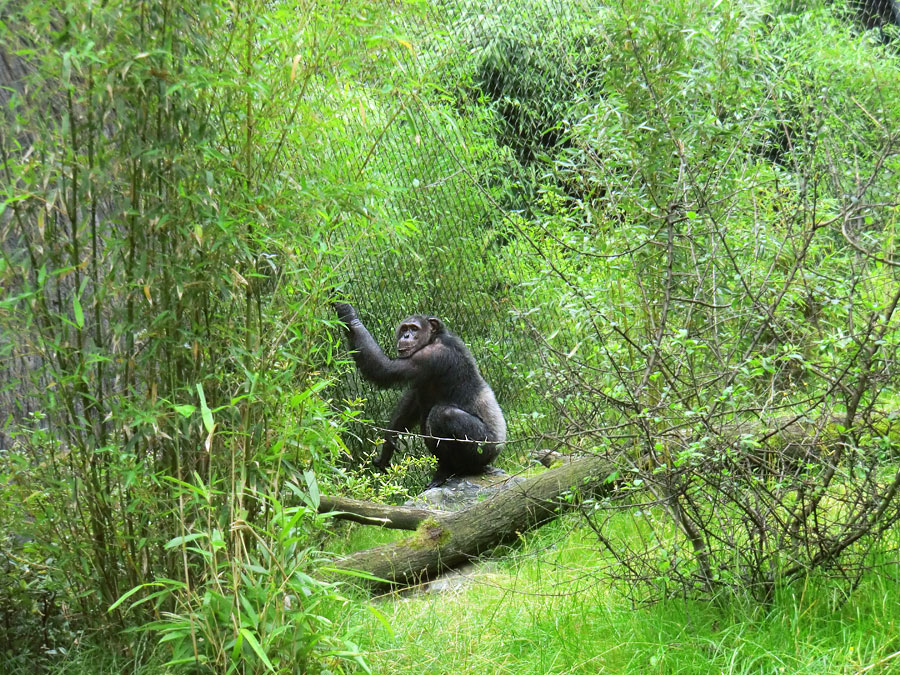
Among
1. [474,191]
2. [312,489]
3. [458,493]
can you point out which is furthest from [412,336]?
[312,489]

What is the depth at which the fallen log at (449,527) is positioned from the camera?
13.3ft

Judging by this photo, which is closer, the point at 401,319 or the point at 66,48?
the point at 66,48

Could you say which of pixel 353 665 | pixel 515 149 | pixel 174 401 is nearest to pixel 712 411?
pixel 353 665

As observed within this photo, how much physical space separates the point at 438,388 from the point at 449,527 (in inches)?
89.9

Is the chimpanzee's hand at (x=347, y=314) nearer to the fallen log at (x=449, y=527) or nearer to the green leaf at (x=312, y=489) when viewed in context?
the fallen log at (x=449, y=527)

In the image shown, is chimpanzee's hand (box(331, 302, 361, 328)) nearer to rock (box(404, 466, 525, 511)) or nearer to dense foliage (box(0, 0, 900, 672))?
rock (box(404, 466, 525, 511))

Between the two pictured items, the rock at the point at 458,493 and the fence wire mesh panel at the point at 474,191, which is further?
the fence wire mesh panel at the point at 474,191

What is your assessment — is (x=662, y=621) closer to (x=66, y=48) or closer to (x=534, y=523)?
(x=534, y=523)

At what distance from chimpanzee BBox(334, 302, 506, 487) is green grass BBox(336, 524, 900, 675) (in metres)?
3.10

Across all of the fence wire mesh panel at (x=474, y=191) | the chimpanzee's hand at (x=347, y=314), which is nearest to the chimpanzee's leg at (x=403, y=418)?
the fence wire mesh panel at (x=474, y=191)

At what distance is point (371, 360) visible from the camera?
244 inches

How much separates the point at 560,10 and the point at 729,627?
5450mm

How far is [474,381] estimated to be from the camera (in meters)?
6.55

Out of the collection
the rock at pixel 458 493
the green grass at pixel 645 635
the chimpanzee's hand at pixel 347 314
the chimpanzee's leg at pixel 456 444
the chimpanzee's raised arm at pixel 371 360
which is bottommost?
the rock at pixel 458 493
